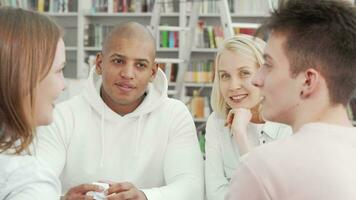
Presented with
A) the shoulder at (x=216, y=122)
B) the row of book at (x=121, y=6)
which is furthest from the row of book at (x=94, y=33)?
the shoulder at (x=216, y=122)

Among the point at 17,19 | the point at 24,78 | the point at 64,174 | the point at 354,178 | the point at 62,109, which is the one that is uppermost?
the point at 17,19

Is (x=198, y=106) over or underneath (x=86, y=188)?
underneath

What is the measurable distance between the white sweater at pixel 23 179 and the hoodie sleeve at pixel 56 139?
0.79 metres

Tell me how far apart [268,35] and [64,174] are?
1.02m

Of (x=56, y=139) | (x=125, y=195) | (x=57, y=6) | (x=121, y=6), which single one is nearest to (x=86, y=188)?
(x=125, y=195)

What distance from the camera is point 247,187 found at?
0.89 m

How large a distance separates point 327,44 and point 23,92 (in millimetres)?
618

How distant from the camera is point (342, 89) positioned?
3.19 ft

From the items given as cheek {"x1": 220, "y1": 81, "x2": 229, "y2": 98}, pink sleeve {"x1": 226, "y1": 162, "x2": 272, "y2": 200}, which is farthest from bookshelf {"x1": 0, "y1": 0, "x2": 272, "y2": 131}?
pink sleeve {"x1": 226, "y1": 162, "x2": 272, "y2": 200}

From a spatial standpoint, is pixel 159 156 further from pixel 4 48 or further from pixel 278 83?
pixel 4 48

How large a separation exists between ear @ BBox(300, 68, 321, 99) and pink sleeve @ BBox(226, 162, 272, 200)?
0.67 feet

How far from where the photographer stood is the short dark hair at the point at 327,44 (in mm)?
967

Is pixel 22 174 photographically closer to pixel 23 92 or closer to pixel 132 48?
pixel 23 92

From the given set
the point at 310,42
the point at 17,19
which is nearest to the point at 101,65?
the point at 17,19
